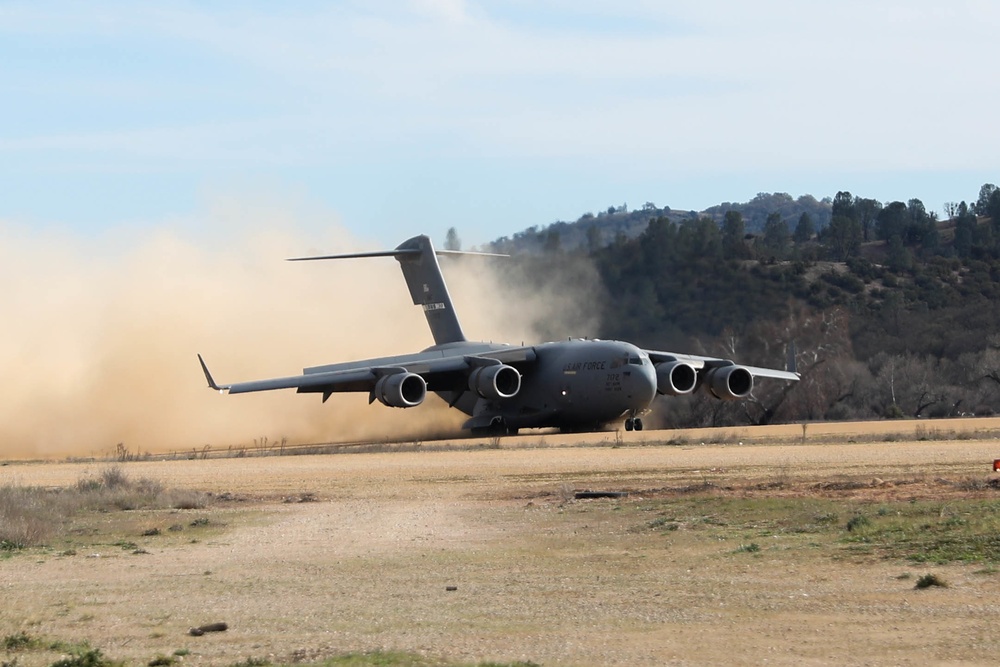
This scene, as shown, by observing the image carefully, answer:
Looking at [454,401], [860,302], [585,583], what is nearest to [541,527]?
[585,583]

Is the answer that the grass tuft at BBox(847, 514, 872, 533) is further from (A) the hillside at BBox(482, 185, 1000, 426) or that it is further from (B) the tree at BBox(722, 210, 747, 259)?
(B) the tree at BBox(722, 210, 747, 259)

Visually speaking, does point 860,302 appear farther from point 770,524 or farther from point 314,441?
point 770,524

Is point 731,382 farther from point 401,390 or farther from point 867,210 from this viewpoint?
point 867,210

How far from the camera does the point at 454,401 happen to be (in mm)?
46594

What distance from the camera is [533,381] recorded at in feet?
145

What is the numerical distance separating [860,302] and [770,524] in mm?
64157

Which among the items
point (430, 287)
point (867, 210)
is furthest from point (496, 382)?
point (867, 210)

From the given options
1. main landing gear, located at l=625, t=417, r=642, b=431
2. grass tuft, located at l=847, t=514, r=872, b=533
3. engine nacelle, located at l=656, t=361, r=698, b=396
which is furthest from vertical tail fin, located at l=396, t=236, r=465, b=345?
grass tuft, located at l=847, t=514, r=872, b=533

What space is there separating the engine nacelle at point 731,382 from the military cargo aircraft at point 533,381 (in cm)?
3

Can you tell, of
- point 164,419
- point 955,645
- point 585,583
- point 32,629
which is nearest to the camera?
point 955,645

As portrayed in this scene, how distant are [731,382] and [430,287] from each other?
1141cm

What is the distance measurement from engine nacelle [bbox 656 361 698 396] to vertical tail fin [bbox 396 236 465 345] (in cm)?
878

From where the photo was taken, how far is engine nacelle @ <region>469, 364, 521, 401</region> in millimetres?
42062

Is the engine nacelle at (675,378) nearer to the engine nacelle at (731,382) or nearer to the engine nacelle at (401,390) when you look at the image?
the engine nacelle at (731,382)
